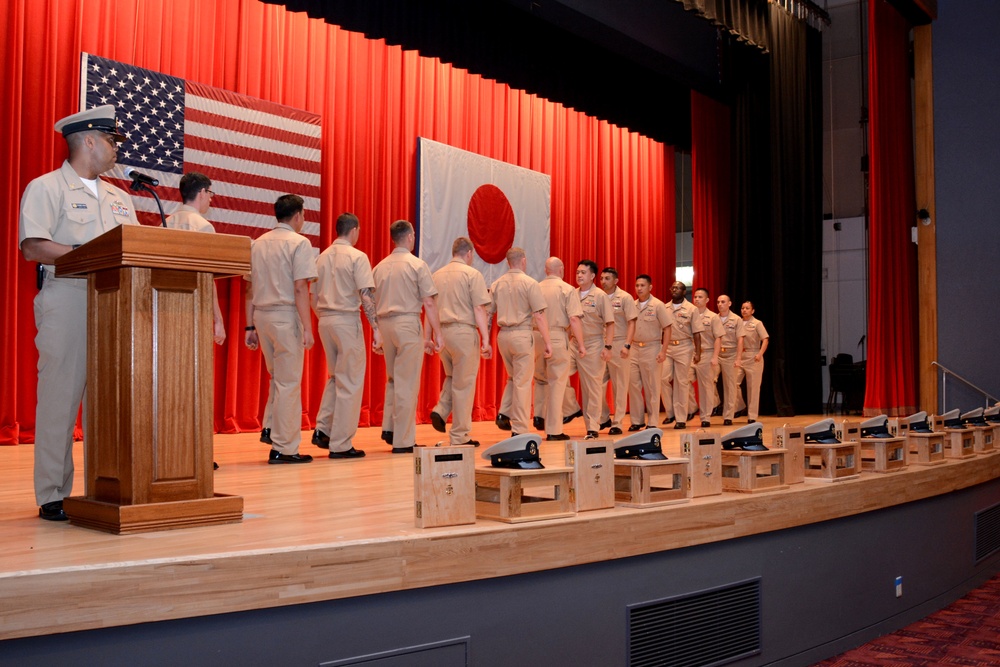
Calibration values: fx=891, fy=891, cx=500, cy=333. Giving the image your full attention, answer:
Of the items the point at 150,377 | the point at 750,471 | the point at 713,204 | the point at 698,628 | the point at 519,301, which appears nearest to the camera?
the point at 150,377

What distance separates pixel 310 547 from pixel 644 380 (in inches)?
274

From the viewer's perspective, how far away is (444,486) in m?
2.80

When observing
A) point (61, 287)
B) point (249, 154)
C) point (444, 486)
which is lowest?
point (444, 486)

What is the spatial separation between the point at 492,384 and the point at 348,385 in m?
4.61

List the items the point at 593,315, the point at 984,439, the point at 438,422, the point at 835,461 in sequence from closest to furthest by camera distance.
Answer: the point at 835,461 < the point at 984,439 < the point at 438,422 < the point at 593,315

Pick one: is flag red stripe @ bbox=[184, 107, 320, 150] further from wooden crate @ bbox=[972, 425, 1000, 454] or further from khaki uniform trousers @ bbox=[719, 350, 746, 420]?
wooden crate @ bbox=[972, 425, 1000, 454]

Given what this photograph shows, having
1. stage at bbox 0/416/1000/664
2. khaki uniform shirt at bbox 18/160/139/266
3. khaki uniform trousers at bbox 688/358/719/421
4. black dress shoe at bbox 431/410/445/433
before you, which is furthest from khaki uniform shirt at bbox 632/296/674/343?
khaki uniform shirt at bbox 18/160/139/266

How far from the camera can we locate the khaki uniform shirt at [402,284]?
6.05 meters

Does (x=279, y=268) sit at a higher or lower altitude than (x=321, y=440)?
higher

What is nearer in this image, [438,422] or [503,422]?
[438,422]

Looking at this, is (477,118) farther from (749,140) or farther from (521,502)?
(521,502)

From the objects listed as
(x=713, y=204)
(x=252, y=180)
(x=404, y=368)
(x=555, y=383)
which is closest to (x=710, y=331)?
(x=713, y=204)

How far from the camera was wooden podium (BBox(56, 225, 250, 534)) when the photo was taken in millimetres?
2666

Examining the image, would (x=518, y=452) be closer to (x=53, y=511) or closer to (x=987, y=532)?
(x=53, y=511)
